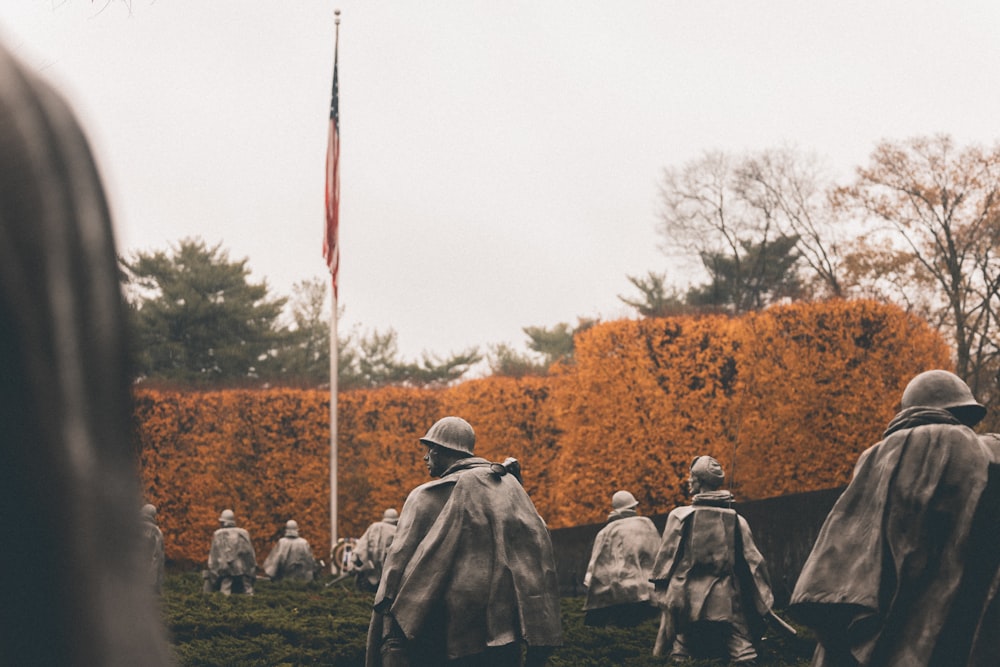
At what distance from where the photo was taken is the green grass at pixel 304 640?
13.8 meters

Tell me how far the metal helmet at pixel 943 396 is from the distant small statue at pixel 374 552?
2154 cm

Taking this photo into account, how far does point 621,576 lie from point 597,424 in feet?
62.2

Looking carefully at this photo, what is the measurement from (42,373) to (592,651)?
1435cm

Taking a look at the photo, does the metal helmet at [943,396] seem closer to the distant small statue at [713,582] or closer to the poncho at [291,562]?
the distant small statue at [713,582]

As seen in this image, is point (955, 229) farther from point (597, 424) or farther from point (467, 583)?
point (467, 583)

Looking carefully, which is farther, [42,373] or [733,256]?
[733,256]

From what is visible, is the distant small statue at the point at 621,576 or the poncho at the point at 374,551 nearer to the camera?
the distant small statue at the point at 621,576

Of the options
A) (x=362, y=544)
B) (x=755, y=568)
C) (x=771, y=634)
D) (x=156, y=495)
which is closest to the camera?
(x=755, y=568)

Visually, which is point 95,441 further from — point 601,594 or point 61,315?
point 601,594

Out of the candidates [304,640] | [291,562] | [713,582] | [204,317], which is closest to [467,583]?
[713,582]

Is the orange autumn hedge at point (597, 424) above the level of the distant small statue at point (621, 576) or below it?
above

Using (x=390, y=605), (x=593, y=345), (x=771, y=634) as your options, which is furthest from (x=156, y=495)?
(x=390, y=605)

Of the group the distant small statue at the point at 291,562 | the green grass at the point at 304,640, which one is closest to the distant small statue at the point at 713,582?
the green grass at the point at 304,640

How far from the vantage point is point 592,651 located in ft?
48.5
